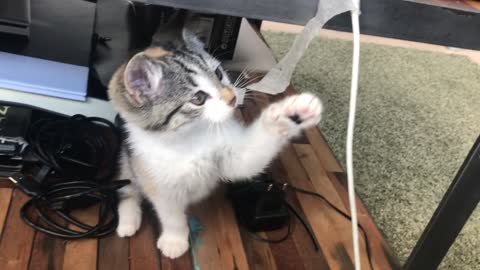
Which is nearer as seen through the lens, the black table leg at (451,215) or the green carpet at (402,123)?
the black table leg at (451,215)

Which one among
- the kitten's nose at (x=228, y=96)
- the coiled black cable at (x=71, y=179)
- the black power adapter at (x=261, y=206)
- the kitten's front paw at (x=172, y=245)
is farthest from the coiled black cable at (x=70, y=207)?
the kitten's nose at (x=228, y=96)

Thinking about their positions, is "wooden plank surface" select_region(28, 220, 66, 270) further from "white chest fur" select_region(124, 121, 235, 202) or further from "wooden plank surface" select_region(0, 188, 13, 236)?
"white chest fur" select_region(124, 121, 235, 202)

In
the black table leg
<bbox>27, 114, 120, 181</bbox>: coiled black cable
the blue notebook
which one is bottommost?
<bbox>27, 114, 120, 181</bbox>: coiled black cable

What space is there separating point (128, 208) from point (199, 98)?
41cm

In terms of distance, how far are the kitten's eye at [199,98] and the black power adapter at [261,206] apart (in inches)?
13.9

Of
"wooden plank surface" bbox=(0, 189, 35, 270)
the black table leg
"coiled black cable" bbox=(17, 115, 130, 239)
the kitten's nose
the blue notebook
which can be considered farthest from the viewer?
the blue notebook

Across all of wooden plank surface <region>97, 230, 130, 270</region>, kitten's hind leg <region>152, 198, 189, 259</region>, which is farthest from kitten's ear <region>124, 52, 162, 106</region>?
wooden plank surface <region>97, 230, 130, 270</region>

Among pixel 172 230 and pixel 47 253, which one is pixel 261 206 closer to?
pixel 172 230

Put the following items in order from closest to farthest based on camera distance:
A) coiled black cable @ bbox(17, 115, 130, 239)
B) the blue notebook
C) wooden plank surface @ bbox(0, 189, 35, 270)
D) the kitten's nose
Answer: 1. the kitten's nose
2. wooden plank surface @ bbox(0, 189, 35, 270)
3. coiled black cable @ bbox(17, 115, 130, 239)
4. the blue notebook

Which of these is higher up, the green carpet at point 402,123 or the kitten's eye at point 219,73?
the kitten's eye at point 219,73

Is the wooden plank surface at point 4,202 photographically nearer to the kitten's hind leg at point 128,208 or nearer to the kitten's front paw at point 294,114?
the kitten's hind leg at point 128,208

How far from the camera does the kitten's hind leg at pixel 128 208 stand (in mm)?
1095

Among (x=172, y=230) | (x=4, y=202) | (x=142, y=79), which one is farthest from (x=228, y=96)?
(x=4, y=202)

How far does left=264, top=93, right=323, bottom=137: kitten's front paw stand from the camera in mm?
781
